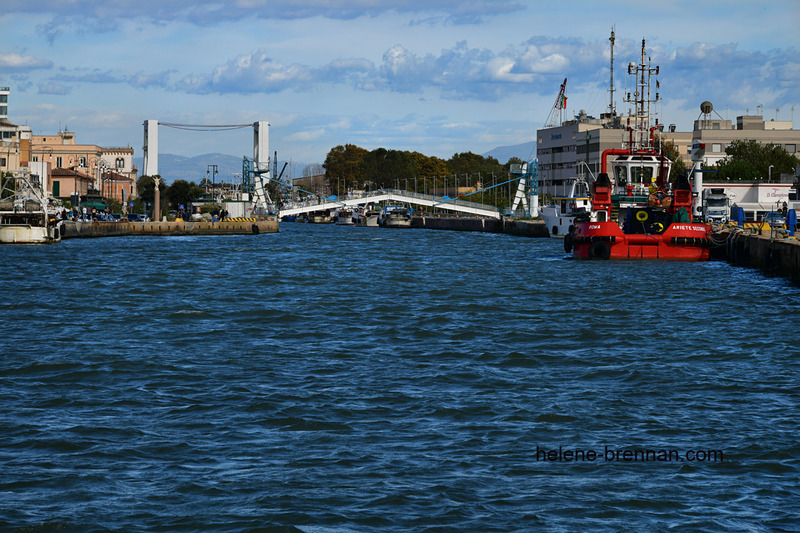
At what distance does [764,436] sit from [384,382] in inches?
238

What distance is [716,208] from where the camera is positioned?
247ft

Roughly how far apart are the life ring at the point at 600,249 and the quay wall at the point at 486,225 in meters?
48.8

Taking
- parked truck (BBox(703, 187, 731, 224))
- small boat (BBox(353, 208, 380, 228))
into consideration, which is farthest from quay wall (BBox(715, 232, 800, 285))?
small boat (BBox(353, 208, 380, 228))

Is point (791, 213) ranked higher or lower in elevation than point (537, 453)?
higher

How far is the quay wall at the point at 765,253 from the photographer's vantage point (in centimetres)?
3915

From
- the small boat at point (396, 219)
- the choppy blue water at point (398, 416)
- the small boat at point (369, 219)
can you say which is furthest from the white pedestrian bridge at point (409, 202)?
the choppy blue water at point (398, 416)

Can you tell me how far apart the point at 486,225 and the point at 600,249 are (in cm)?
8344

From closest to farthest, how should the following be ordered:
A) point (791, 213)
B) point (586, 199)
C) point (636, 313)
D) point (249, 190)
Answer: point (636, 313)
point (791, 213)
point (586, 199)
point (249, 190)

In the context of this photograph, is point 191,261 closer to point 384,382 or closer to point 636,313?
point 636,313

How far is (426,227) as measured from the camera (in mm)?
157250

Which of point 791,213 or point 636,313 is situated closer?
point 636,313

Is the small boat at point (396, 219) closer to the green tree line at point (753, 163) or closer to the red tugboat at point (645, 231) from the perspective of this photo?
the green tree line at point (753, 163)

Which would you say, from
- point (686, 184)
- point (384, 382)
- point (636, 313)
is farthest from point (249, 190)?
point (384, 382)

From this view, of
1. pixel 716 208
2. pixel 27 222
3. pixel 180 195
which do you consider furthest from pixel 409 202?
pixel 27 222
